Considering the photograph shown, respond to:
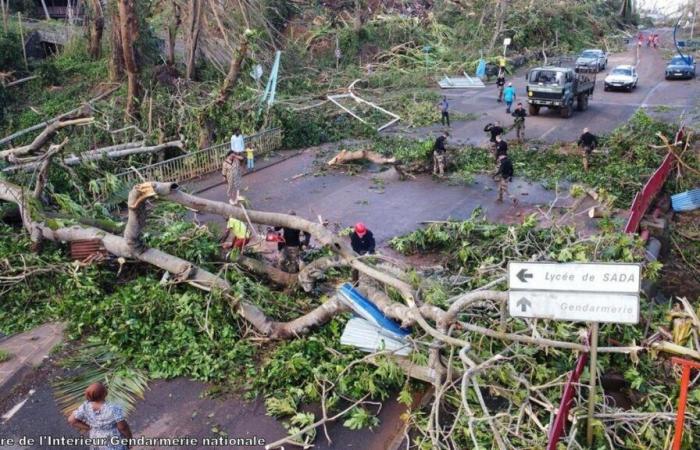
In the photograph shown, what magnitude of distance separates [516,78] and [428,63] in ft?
16.6

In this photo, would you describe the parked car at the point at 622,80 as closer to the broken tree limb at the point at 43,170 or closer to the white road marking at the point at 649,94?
the white road marking at the point at 649,94

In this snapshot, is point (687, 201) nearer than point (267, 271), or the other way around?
point (267, 271)

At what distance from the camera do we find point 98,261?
31.5 ft

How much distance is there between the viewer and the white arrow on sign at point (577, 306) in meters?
5.18

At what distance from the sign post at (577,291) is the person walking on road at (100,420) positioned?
367 cm

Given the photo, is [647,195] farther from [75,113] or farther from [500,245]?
[75,113]

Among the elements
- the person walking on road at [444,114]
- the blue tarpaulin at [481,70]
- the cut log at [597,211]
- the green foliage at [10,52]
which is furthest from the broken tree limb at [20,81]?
the cut log at [597,211]

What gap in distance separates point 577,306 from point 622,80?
26.3 meters

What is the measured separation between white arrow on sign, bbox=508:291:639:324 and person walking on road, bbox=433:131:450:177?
11.1m

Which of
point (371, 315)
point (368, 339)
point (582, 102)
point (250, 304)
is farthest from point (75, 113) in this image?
point (582, 102)

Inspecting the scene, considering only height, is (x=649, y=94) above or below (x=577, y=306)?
below

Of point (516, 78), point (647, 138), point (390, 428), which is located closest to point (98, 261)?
point (390, 428)

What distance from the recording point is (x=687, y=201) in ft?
46.3

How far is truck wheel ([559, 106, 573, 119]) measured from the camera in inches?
883
